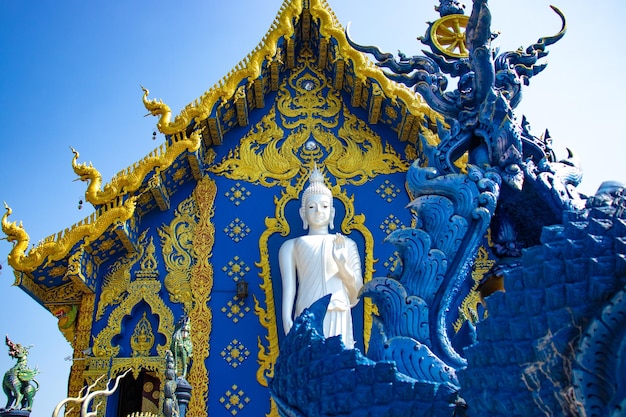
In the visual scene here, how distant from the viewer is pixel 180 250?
23.0ft

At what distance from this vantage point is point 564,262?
66.2 inches

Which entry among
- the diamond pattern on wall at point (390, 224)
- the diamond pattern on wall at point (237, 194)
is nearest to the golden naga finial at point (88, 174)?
the diamond pattern on wall at point (237, 194)

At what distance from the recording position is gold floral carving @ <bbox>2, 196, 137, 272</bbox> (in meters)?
6.16

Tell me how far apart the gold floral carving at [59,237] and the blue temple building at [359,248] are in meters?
0.01

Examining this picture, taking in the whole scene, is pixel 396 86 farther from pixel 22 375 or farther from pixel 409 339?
pixel 409 339

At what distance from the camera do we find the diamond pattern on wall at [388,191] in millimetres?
7410

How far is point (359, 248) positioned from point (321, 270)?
28.1 inches

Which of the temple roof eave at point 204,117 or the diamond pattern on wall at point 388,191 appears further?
the diamond pattern on wall at point 388,191

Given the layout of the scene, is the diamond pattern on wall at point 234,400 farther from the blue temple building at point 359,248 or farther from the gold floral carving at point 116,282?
the gold floral carving at point 116,282

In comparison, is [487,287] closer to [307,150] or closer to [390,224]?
[390,224]

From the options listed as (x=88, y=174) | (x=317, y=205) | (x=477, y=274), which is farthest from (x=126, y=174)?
(x=477, y=274)

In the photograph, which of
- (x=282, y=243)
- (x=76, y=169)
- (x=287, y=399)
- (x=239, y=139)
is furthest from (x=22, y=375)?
(x=287, y=399)

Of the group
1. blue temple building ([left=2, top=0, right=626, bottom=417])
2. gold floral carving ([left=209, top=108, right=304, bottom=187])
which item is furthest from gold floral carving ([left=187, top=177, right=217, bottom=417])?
gold floral carving ([left=209, top=108, right=304, bottom=187])

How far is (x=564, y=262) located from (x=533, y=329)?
6.8 inches
